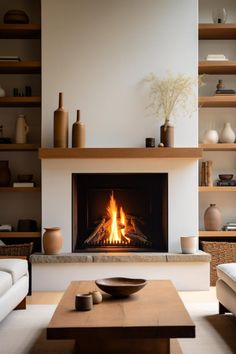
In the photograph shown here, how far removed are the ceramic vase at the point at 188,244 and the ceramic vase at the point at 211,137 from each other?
1.05 meters

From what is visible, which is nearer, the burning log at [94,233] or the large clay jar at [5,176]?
the burning log at [94,233]

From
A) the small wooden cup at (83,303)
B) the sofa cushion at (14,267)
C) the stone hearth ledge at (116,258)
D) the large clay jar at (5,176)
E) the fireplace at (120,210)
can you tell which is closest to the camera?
the small wooden cup at (83,303)

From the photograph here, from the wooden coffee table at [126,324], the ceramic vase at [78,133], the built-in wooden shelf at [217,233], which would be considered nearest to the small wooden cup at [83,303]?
the wooden coffee table at [126,324]

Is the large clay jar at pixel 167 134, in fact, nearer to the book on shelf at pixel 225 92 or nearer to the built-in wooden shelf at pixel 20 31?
the book on shelf at pixel 225 92

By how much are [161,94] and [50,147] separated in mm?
1232

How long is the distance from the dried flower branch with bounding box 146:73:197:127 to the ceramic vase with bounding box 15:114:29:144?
133 cm

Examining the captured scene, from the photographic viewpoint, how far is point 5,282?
4.07 metres

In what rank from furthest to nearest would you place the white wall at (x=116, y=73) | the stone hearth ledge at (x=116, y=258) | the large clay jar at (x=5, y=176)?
the large clay jar at (x=5, y=176) < the white wall at (x=116, y=73) < the stone hearth ledge at (x=116, y=258)

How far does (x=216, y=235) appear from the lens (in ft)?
19.4

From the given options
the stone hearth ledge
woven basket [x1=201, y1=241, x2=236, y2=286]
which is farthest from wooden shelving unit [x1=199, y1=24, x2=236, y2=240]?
the stone hearth ledge

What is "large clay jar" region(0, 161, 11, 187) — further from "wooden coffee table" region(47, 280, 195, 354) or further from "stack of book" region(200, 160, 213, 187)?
"wooden coffee table" region(47, 280, 195, 354)

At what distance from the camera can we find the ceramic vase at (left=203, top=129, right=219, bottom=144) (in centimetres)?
604

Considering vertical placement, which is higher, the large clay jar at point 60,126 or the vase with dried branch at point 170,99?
the vase with dried branch at point 170,99

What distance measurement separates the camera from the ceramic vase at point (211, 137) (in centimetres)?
604
